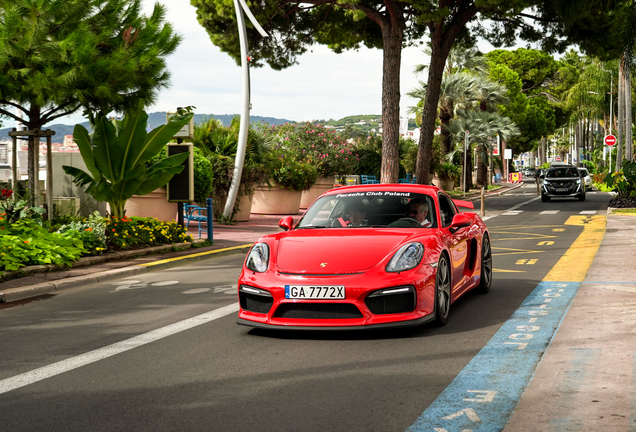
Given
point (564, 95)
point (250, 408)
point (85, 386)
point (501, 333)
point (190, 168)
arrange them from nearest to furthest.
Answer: point (250, 408) → point (85, 386) → point (501, 333) → point (190, 168) → point (564, 95)

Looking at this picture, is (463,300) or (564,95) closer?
(463,300)

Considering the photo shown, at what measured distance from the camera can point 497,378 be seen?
5102mm

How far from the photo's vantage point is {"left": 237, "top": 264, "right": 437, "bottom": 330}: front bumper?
6.21 metres

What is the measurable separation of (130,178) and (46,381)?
9.05 m

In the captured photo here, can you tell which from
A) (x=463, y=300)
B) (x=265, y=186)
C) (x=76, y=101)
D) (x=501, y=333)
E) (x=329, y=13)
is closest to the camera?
(x=501, y=333)

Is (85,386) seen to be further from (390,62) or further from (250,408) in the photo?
(390,62)

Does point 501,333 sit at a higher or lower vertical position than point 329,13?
lower

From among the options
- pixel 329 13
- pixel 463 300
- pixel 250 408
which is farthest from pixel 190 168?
pixel 329 13

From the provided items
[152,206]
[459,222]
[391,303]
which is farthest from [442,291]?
[152,206]

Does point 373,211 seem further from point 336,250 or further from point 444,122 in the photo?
point 444,122

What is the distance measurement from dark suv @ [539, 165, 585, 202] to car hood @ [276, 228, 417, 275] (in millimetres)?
29919

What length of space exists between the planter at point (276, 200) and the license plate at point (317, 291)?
1993 centimetres

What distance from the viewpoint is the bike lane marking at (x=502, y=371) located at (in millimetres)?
4215

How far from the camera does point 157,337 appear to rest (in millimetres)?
6793
